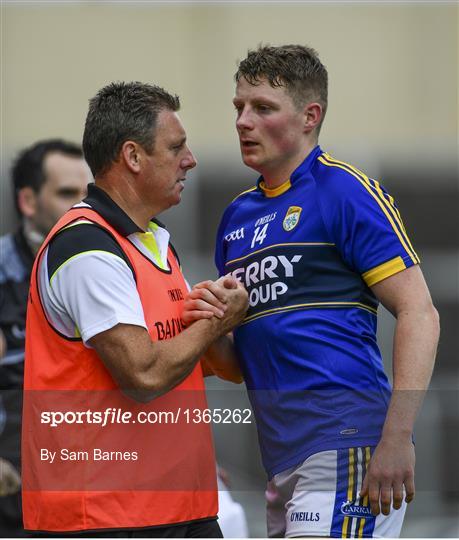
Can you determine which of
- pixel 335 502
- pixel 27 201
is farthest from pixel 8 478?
pixel 335 502

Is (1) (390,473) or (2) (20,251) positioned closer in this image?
(1) (390,473)

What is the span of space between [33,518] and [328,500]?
3.13 ft

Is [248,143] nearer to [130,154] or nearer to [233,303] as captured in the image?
[130,154]

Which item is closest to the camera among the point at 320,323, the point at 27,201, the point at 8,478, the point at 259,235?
the point at 320,323

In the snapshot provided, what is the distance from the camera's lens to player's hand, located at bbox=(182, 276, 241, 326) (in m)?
3.92

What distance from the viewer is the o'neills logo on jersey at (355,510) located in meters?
3.74

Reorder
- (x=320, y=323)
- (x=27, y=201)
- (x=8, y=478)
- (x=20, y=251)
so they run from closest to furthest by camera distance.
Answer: (x=320, y=323) → (x=8, y=478) → (x=20, y=251) → (x=27, y=201)

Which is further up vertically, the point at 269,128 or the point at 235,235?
the point at 269,128

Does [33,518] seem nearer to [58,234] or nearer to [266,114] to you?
[58,234]

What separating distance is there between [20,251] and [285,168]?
215 centimetres

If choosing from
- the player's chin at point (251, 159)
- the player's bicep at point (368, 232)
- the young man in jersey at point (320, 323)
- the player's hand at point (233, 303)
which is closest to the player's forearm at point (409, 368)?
the young man in jersey at point (320, 323)

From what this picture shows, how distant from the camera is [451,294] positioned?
438 inches

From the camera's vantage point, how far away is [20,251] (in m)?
5.85

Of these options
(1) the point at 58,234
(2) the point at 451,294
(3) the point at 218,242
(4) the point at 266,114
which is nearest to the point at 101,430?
(1) the point at 58,234
